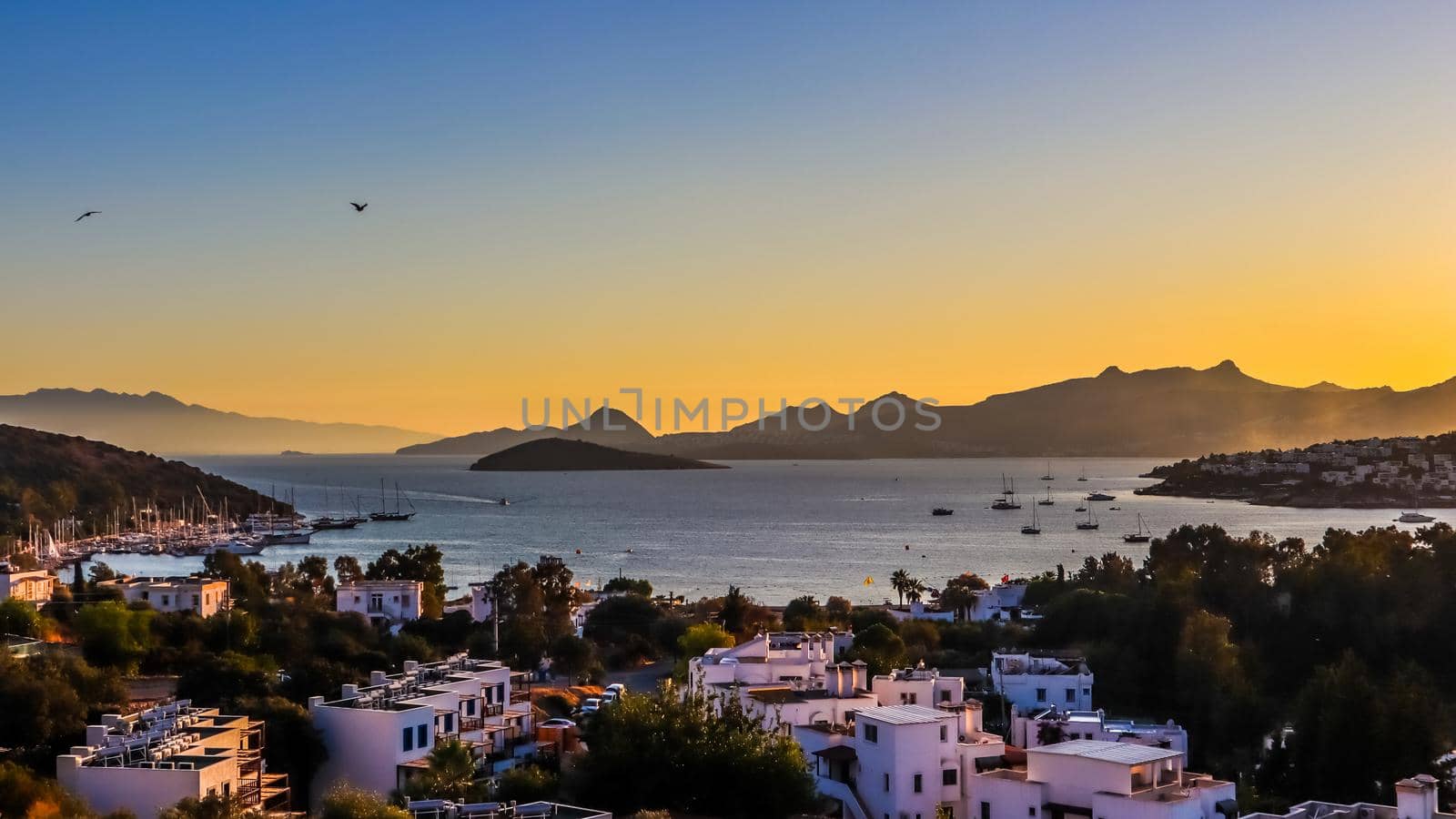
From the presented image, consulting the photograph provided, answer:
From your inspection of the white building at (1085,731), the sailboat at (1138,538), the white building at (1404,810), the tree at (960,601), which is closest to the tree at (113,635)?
the white building at (1085,731)

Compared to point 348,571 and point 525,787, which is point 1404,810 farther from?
point 348,571

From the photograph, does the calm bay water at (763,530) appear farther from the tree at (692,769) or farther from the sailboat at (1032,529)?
the tree at (692,769)

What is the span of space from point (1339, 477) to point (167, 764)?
420 feet

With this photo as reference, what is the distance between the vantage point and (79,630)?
3005 cm

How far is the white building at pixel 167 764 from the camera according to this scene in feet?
49.0

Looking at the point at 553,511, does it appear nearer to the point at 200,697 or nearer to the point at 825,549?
the point at 825,549

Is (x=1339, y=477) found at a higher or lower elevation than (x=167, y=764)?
higher

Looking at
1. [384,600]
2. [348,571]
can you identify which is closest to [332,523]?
[348,571]

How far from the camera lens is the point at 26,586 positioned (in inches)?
1516

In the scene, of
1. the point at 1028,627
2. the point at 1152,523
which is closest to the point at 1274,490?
the point at 1152,523

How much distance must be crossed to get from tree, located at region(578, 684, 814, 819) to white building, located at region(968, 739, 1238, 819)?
8.57 ft

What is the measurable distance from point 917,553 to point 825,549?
18.0ft

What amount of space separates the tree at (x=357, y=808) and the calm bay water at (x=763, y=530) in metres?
42.8

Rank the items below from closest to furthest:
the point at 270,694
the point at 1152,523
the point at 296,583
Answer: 1. the point at 270,694
2. the point at 296,583
3. the point at 1152,523
